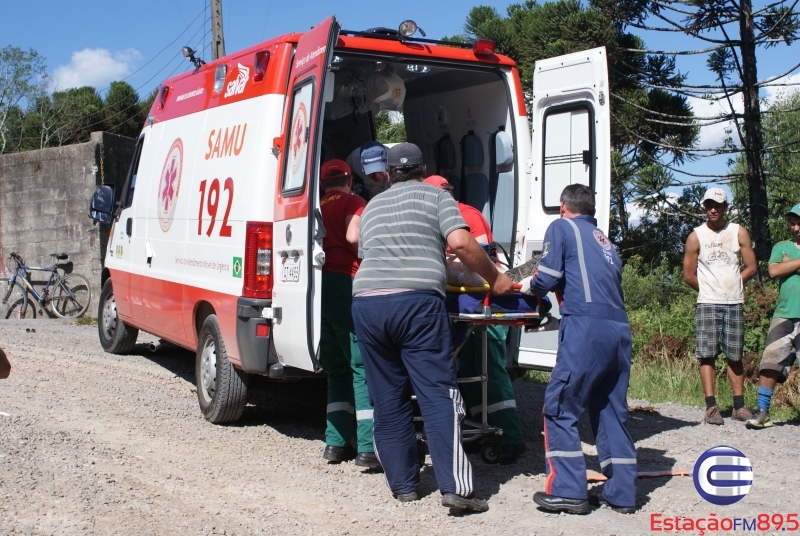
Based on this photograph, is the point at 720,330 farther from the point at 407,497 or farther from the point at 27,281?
the point at 27,281

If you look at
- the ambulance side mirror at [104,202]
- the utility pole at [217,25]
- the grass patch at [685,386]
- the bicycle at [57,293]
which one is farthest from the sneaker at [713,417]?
the utility pole at [217,25]

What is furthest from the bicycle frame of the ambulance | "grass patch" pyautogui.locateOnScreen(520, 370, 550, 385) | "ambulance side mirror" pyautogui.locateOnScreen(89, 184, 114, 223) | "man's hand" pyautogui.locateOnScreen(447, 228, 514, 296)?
"man's hand" pyautogui.locateOnScreen(447, 228, 514, 296)

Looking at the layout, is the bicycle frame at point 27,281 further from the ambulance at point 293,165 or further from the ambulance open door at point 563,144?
the ambulance open door at point 563,144

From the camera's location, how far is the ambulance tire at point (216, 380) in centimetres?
646

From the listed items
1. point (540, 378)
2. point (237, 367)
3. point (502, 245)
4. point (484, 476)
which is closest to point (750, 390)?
point (540, 378)

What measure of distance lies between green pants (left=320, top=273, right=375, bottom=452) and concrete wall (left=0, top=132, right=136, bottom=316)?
9.01m

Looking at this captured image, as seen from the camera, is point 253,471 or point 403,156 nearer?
point 403,156

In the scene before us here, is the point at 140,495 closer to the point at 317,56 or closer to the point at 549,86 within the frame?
the point at 317,56

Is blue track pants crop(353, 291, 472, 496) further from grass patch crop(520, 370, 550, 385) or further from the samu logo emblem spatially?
grass patch crop(520, 370, 550, 385)

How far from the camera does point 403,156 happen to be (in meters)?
5.08

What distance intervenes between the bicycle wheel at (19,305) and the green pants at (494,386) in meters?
10.3

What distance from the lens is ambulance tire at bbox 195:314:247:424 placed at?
6464 mm

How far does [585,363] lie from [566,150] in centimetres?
212

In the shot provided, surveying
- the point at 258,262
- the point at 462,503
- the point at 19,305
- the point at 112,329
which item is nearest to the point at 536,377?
the point at 258,262
